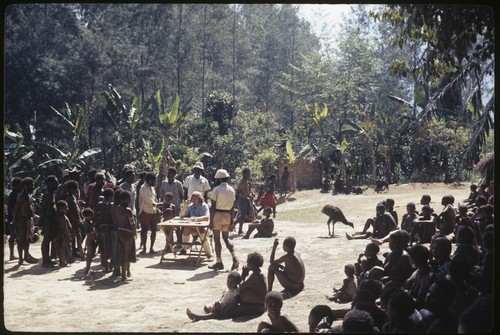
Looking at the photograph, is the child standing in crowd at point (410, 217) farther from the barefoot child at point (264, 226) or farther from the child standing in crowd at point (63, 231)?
the child standing in crowd at point (63, 231)

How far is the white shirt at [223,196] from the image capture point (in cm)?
994

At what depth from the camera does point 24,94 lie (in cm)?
2517

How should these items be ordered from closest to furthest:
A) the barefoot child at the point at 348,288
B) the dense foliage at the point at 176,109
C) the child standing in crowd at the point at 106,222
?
the barefoot child at the point at 348,288, the child standing in crowd at the point at 106,222, the dense foliage at the point at 176,109

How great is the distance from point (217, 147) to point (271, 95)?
1009 inches

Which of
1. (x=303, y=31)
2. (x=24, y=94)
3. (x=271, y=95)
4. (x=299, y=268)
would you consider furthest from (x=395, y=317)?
(x=303, y=31)

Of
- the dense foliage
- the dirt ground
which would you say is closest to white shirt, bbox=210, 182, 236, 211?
the dirt ground

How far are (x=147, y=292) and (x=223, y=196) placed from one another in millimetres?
2081

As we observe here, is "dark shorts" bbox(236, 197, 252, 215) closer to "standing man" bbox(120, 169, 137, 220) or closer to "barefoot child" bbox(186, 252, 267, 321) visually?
"standing man" bbox(120, 169, 137, 220)

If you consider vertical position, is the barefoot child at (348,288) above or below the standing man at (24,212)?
below

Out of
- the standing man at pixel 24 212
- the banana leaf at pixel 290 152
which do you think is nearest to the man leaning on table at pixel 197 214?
the standing man at pixel 24 212

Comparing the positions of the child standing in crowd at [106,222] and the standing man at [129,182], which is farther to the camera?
the standing man at [129,182]

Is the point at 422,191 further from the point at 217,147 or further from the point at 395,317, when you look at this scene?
the point at 395,317

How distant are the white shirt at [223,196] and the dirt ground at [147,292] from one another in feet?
3.77

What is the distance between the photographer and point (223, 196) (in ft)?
32.7
